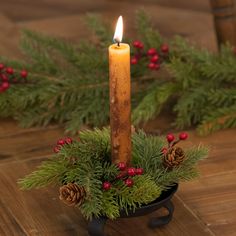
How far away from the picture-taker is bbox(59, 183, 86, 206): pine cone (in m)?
0.98

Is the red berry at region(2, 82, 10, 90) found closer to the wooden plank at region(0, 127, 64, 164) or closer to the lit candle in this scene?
the wooden plank at region(0, 127, 64, 164)

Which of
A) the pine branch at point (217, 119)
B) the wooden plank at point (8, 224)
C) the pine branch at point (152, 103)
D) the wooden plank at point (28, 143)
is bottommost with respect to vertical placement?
the wooden plank at point (8, 224)

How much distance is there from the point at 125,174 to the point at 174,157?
0.07m

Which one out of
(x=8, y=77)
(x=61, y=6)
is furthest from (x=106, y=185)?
(x=61, y=6)

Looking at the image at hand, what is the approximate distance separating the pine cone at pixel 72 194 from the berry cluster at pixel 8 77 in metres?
0.47

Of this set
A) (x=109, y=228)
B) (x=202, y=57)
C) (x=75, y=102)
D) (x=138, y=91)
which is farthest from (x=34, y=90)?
(x=109, y=228)

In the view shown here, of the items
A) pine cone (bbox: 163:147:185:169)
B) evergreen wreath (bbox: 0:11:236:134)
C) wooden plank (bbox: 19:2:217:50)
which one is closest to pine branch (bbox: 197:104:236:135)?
evergreen wreath (bbox: 0:11:236:134)

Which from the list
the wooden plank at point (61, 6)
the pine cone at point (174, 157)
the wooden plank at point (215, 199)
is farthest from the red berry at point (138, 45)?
the wooden plank at point (61, 6)

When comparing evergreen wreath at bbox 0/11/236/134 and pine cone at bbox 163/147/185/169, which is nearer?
pine cone at bbox 163/147/185/169

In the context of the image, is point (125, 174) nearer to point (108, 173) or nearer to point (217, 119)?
point (108, 173)

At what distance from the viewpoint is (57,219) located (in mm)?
1125

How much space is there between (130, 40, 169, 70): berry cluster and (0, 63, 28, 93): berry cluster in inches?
8.3

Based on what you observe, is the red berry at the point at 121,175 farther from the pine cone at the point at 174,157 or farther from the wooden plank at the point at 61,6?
the wooden plank at the point at 61,6

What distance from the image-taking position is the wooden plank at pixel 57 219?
3.59 feet
